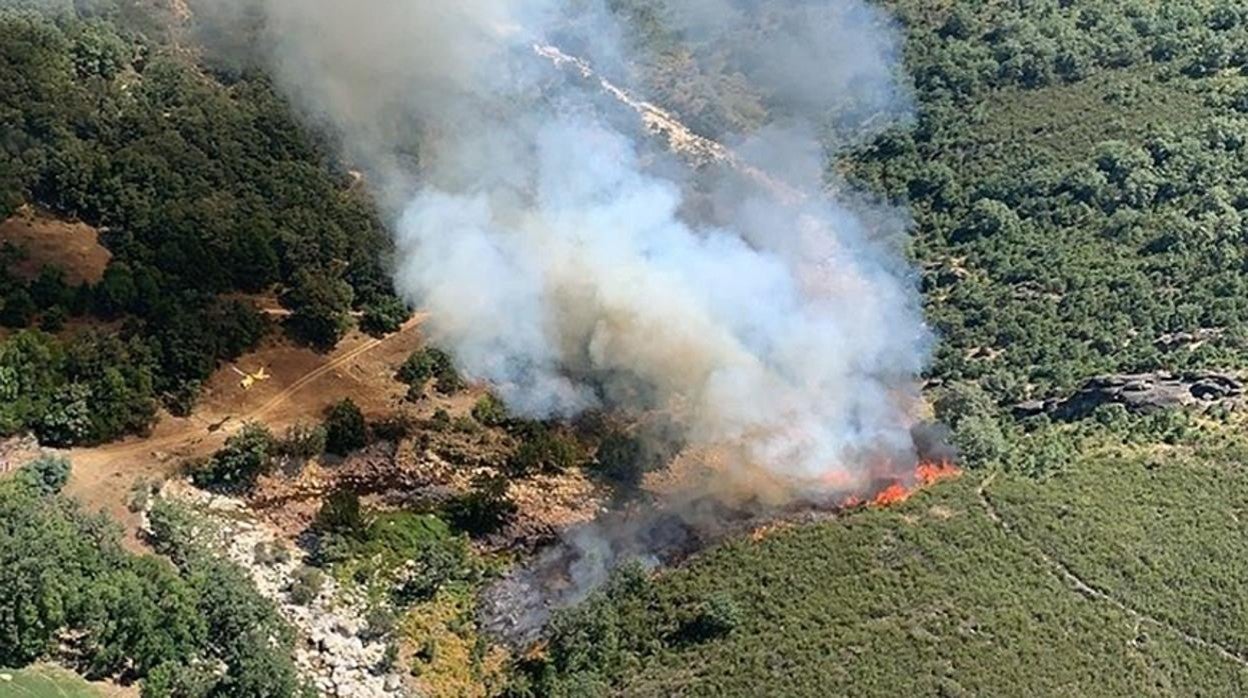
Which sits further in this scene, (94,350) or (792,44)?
(792,44)

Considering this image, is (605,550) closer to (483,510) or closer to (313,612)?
(483,510)

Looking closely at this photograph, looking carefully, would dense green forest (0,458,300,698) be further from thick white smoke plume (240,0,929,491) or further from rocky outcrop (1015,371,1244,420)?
rocky outcrop (1015,371,1244,420)

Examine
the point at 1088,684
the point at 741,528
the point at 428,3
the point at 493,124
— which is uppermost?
the point at 428,3

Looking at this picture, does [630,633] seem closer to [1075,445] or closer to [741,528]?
[741,528]

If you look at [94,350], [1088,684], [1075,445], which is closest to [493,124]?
[94,350]

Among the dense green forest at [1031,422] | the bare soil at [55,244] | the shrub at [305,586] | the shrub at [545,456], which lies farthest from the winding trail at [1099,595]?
the bare soil at [55,244]

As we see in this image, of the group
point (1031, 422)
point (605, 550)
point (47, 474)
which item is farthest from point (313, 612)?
point (1031, 422)

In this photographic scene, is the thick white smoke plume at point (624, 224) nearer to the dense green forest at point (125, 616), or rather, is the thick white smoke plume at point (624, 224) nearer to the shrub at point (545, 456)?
the shrub at point (545, 456)
